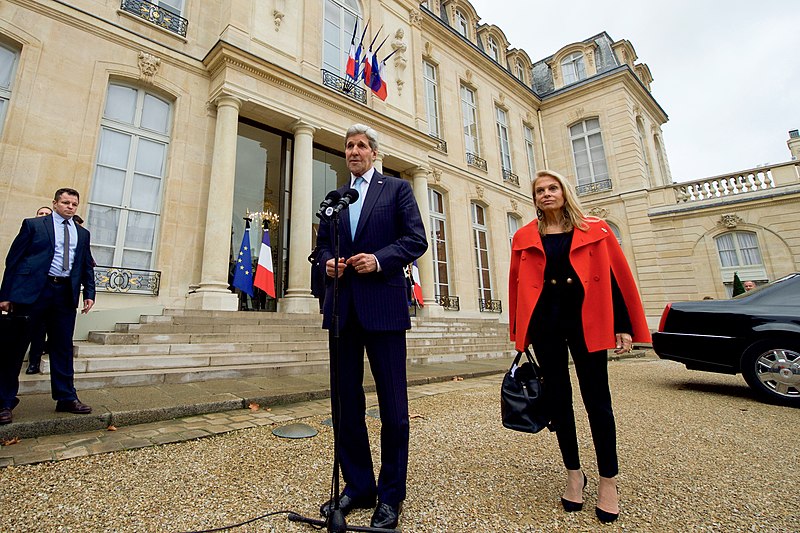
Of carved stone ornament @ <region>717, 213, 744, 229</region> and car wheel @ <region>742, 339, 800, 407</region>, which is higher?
carved stone ornament @ <region>717, 213, 744, 229</region>

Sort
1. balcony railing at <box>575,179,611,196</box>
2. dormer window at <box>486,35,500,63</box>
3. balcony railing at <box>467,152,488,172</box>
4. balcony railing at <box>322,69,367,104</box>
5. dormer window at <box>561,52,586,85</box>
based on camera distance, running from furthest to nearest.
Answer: dormer window at <box>561,52,586,85</box> < dormer window at <box>486,35,500,63</box> < balcony railing at <box>575,179,611,196</box> < balcony railing at <box>467,152,488,172</box> < balcony railing at <box>322,69,367,104</box>

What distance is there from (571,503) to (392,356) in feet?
3.56

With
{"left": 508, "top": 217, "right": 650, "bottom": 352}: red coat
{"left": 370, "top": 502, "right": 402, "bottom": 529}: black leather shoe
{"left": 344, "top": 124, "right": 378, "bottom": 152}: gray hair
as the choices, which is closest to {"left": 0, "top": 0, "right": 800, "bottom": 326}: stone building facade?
{"left": 344, "top": 124, "right": 378, "bottom": 152}: gray hair

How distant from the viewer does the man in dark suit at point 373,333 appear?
5.47ft

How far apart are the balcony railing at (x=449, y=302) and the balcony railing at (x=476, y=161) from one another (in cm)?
558

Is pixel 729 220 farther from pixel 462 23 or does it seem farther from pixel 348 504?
pixel 348 504

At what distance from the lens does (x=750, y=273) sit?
13.4 meters

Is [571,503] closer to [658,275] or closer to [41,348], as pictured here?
[41,348]

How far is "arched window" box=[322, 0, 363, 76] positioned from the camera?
1008cm

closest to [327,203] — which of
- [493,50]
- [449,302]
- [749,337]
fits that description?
[749,337]


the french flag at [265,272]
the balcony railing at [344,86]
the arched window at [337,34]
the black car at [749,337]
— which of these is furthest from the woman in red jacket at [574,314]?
the arched window at [337,34]

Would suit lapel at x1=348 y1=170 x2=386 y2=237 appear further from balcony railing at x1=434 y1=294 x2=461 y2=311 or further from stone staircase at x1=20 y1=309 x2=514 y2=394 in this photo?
balcony railing at x1=434 y1=294 x2=461 y2=311

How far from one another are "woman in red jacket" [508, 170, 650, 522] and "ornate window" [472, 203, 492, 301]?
38.6ft

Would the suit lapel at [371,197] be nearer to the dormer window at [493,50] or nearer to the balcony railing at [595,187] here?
the balcony railing at [595,187]
